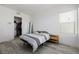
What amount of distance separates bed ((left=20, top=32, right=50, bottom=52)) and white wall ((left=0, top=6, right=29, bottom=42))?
166 mm

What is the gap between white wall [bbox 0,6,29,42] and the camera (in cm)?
117

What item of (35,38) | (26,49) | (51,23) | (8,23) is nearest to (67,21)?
(51,23)

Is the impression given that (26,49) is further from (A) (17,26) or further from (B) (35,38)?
(A) (17,26)

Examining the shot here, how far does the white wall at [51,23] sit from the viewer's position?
124cm

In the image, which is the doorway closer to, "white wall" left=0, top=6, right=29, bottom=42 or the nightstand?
"white wall" left=0, top=6, right=29, bottom=42

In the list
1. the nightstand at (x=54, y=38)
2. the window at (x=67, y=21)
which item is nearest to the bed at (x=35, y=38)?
the nightstand at (x=54, y=38)

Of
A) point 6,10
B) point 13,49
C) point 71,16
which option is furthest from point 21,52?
point 71,16

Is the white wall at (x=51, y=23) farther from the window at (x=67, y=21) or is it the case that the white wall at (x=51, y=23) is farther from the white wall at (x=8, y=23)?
the white wall at (x=8, y=23)

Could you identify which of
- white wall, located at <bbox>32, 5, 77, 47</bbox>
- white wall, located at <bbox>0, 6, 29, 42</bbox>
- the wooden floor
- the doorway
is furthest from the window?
the doorway

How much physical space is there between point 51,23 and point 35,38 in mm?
577

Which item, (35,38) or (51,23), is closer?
(51,23)

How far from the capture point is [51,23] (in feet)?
4.33

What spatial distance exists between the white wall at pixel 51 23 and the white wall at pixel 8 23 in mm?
240

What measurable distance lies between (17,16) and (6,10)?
26 cm
